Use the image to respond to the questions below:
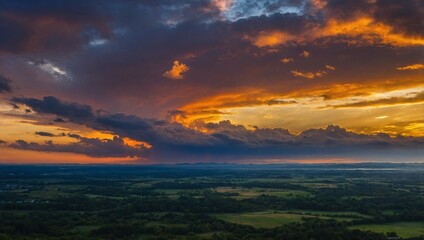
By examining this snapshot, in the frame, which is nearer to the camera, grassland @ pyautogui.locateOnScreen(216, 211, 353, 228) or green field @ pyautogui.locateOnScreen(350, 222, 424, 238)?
green field @ pyautogui.locateOnScreen(350, 222, 424, 238)

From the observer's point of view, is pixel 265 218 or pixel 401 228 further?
pixel 265 218

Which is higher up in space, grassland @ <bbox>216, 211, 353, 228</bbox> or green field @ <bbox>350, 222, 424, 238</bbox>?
grassland @ <bbox>216, 211, 353, 228</bbox>

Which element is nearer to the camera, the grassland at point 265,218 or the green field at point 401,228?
the green field at point 401,228

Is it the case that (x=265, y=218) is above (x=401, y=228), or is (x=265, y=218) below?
above

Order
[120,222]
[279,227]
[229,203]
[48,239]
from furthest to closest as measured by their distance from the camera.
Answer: [229,203] → [120,222] → [279,227] → [48,239]

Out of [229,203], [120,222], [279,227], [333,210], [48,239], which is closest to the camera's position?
[48,239]

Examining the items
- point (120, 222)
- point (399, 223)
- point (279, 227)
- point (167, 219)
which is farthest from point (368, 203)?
point (120, 222)

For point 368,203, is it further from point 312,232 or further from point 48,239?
point 48,239

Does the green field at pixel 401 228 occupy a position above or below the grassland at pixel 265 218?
below
